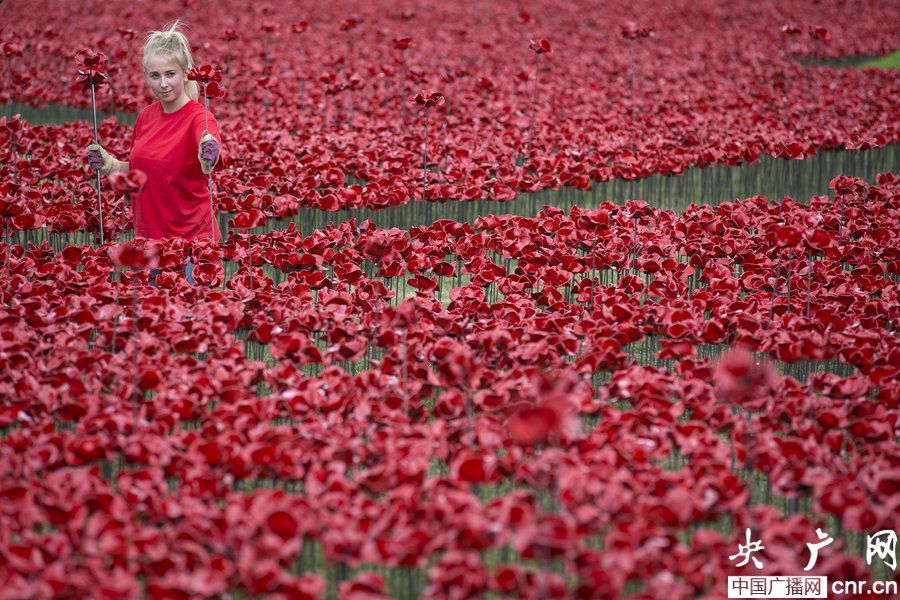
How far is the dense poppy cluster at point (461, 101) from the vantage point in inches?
307

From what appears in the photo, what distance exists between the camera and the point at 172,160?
20.2 feet

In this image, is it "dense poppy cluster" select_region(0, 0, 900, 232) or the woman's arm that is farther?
"dense poppy cluster" select_region(0, 0, 900, 232)

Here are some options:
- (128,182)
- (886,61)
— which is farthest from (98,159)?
(886,61)

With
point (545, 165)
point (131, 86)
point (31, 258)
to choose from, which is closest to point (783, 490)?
point (31, 258)

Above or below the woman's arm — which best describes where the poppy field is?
below

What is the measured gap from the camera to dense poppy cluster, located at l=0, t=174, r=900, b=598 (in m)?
2.97

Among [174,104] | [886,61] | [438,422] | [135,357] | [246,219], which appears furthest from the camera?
[886,61]

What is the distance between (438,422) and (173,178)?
3.22m

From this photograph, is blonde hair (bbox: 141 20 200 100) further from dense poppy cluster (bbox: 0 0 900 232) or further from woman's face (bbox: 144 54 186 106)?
dense poppy cluster (bbox: 0 0 900 232)

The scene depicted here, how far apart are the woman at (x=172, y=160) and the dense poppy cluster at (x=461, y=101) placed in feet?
1.21

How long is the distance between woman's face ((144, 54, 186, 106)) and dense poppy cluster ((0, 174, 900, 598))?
99 centimetres

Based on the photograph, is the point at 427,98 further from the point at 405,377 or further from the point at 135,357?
the point at 135,357

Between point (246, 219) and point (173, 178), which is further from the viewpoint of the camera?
point (173, 178)

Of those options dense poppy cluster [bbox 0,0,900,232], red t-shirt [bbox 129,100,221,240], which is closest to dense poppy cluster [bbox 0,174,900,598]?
red t-shirt [bbox 129,100,221,240]
